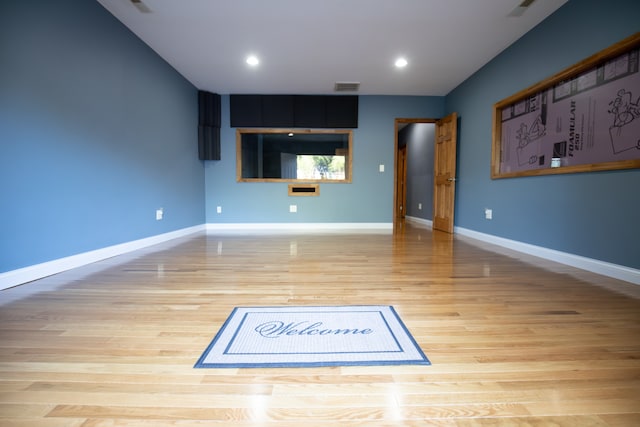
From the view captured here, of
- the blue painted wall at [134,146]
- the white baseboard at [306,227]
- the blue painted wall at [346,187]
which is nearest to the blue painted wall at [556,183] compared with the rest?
the blue painted wall at [134,146]

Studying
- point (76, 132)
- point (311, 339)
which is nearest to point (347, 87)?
point (76, 132)

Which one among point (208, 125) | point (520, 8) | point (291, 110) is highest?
point (520, 8)

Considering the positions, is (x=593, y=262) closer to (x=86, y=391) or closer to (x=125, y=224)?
(x=86, y=391)

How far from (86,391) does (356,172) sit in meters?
4.75

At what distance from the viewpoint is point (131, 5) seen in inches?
105

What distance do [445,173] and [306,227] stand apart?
103 inches

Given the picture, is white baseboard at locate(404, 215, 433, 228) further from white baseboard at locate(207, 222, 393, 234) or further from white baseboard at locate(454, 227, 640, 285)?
white baseboard at locate(454, 227, 640, 285)

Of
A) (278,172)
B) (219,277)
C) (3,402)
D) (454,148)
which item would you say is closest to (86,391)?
(3,402)

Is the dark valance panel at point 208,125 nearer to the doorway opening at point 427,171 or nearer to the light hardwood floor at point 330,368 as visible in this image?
the light hardwood floor at point 330,368

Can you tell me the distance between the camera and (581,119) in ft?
8.18

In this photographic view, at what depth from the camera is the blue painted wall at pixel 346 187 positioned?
5.13 meters

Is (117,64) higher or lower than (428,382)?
higher

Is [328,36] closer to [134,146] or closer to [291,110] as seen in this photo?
[291,110]

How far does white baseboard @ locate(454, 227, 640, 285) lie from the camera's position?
2.07 meters
